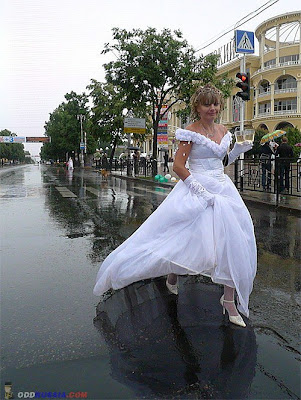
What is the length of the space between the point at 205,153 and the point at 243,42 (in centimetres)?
1267

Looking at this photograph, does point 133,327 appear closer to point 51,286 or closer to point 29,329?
point 29,329

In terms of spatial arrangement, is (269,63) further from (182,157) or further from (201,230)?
(201,230)

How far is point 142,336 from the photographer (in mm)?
2707

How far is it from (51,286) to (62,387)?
5.94 feet

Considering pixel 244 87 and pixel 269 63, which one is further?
pixel 269 63

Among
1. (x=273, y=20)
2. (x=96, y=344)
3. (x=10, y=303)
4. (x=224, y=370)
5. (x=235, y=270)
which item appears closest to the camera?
(x=224, y=370)

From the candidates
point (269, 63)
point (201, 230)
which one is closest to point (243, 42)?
point (201, 230)

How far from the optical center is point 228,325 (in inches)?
114

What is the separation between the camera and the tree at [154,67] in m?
21.3

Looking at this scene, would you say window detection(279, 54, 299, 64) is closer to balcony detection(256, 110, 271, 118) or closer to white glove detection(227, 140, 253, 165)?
balcony detection(256, 110, 271, 118)

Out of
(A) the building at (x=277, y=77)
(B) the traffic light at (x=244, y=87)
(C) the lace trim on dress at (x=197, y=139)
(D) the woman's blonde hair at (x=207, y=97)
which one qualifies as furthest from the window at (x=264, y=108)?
(C) the lace trim on dress at (x=197, y=139)

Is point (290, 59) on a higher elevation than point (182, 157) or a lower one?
higher

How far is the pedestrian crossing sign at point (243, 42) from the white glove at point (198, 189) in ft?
41.1

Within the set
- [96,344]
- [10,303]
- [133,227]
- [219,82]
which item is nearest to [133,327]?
[96,344]
